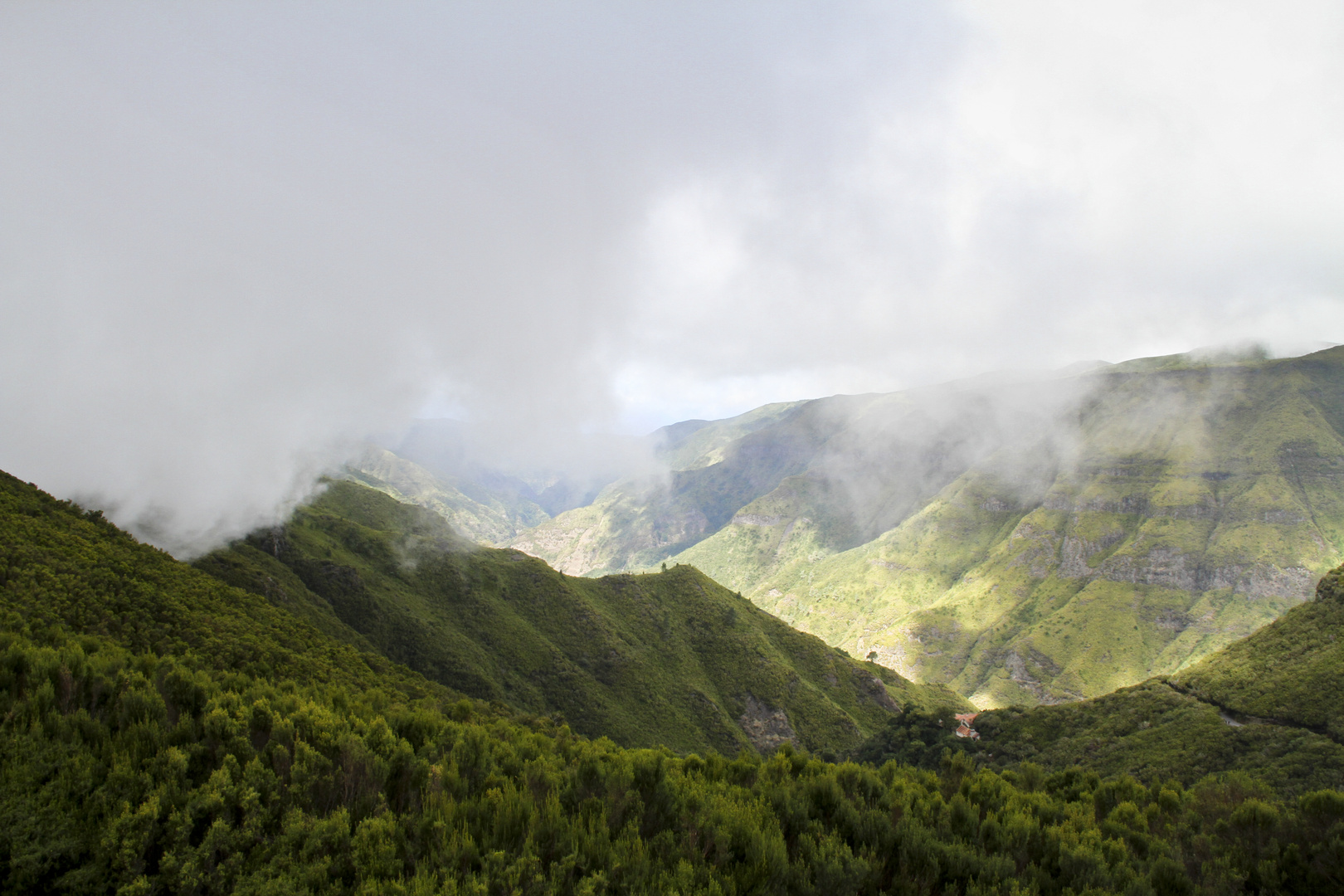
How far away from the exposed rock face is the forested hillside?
113297 mm

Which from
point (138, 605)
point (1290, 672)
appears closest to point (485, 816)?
point (138, 605)

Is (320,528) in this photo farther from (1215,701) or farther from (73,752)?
(1215,701)

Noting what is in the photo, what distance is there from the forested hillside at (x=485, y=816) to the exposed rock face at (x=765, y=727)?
4460 inches

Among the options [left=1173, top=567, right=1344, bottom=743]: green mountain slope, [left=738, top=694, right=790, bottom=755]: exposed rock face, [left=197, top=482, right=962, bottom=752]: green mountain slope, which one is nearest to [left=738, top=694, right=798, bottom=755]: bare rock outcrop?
[left=738, top=694, right=790, bottom=755]: exposed rock face

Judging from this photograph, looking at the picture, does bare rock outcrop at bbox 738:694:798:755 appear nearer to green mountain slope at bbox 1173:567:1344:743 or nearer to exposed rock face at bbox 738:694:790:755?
exposed rock face at bbox 738:694:790:755

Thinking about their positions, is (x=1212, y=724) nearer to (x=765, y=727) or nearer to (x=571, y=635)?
(x=765, y=727)

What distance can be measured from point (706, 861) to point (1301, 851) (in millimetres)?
25850

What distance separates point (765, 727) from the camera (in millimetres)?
140000

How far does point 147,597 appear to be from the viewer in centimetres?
6712

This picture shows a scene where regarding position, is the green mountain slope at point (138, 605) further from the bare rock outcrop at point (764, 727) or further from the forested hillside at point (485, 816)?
the bare rock outcrop at point (764, 727)

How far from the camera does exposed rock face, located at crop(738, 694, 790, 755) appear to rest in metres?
137

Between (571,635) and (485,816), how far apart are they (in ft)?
428

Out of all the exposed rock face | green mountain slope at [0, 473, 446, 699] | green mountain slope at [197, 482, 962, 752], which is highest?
green mountain slope at [0, 473, 446, 699]

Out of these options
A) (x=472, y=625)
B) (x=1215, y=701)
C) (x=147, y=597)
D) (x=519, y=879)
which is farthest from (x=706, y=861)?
(x=472, y=625)
